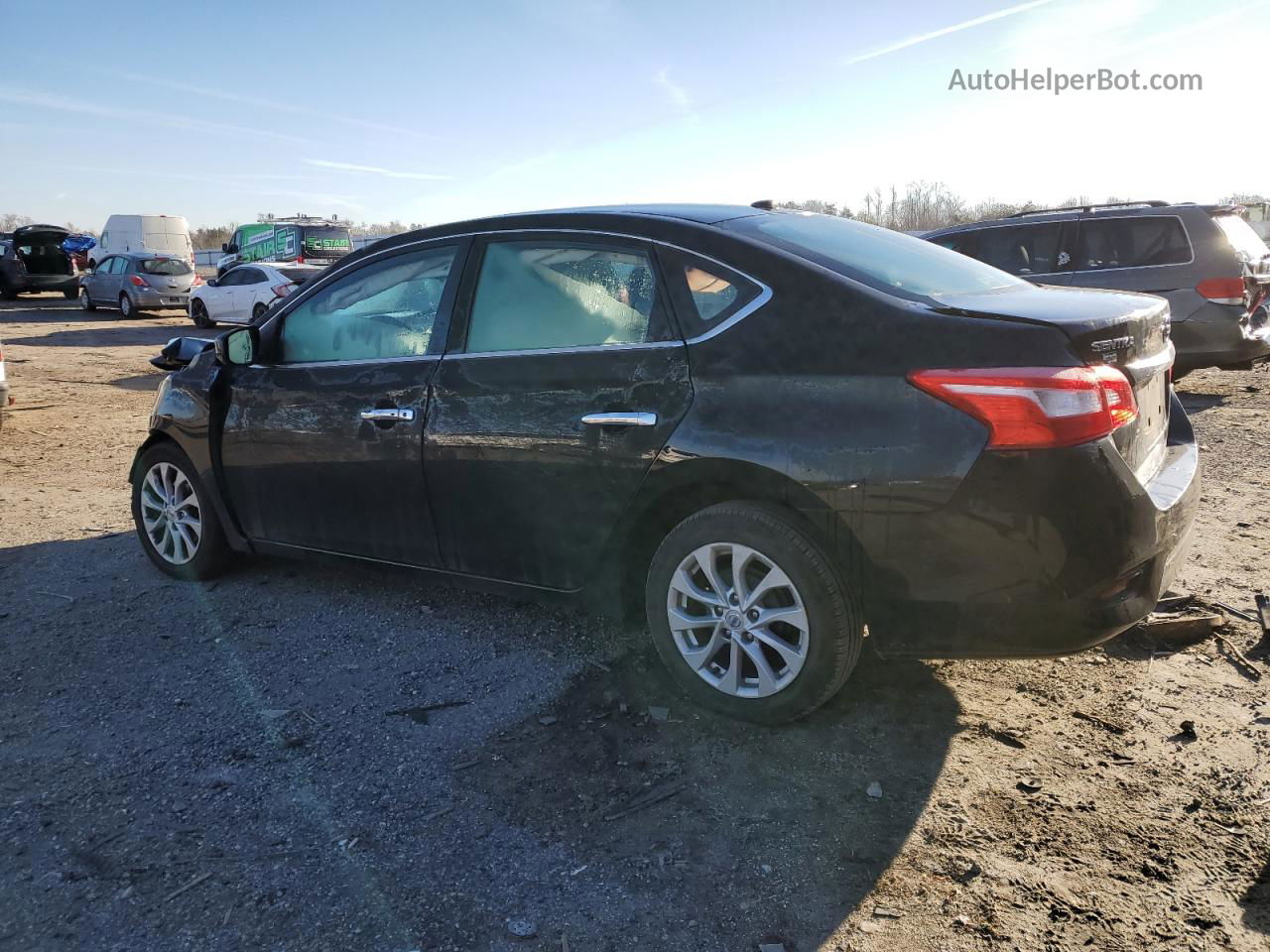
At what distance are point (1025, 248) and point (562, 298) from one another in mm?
8188

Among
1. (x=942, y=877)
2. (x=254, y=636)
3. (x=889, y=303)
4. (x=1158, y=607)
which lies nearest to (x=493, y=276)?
(x=889, y=303)

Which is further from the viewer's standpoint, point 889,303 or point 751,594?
point 751,594

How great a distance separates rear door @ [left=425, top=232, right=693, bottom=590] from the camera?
3381 mm

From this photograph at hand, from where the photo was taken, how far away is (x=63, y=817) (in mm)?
2916

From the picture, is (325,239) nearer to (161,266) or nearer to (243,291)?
(161,266)

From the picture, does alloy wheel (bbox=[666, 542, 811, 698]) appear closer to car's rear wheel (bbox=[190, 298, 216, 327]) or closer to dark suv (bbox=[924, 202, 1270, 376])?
dark suv (bbox=[924, 202, 1270, 376])

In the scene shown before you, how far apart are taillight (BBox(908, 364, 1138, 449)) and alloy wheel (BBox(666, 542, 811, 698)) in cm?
80

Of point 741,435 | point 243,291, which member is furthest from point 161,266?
point 741,435

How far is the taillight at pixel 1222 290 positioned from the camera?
8984mm

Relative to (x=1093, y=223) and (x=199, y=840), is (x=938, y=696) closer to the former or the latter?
(x=199, y=840)

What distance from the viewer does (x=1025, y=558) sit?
2.79 metres

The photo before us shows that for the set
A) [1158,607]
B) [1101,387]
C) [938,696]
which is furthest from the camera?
[1158,607]

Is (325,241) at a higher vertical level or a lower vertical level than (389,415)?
higher

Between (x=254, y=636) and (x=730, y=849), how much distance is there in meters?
2.54
